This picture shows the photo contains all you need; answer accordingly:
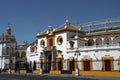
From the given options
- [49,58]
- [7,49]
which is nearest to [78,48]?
[49,58]

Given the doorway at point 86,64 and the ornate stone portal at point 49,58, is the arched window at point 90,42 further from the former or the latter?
the ornate stone portal at point 49,58

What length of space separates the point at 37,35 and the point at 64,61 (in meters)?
14.4

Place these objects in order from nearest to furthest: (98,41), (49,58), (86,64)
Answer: (86,64), (98,41), (49,58)

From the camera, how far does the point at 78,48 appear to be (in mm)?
60094

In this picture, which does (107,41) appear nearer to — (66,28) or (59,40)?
(66,28)

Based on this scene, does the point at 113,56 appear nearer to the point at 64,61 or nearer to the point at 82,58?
the point at 82,58

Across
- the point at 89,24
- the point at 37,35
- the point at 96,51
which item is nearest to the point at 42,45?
the point at 37,35

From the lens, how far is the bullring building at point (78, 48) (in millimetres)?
54656

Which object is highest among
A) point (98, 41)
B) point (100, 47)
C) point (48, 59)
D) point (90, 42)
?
point (98, 41)

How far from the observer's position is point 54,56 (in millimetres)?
65188

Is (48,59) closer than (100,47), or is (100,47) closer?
(100,47)

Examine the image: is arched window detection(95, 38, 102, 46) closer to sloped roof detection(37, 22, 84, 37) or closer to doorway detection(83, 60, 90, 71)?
sloped roof detection(37, 22, 84, 37)

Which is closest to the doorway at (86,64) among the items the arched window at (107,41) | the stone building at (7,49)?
the arched window at (107,41)

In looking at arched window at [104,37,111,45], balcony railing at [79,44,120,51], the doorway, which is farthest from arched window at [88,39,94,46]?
the doorway
